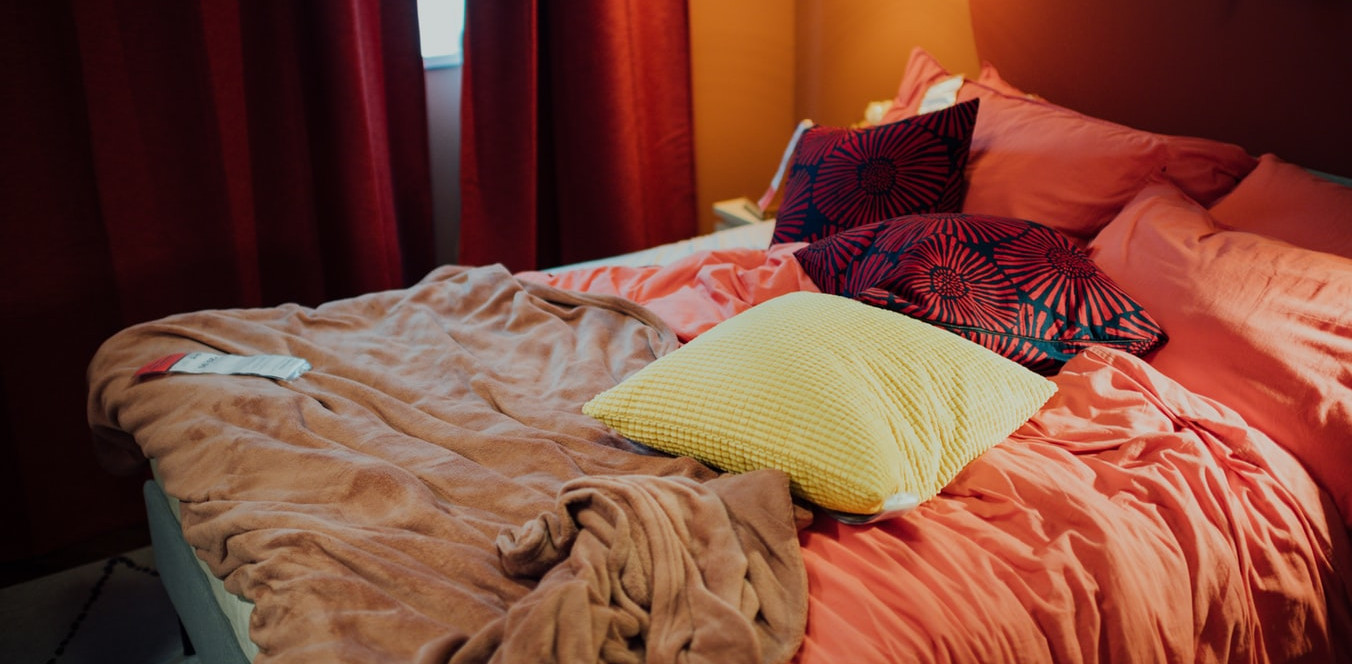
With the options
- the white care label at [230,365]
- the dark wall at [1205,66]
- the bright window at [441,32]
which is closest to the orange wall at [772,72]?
the dark wall at [1205,66]

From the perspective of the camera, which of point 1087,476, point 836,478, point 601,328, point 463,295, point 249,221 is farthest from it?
point 249,221

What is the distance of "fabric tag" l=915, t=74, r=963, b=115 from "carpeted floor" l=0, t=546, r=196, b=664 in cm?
206

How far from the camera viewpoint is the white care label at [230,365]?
1432mm

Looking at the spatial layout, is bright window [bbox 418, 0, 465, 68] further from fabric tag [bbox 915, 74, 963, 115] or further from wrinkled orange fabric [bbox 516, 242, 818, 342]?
fabric tag [bbox 915, 74, 963, 115]

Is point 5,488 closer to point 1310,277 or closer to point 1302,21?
point 1310,277

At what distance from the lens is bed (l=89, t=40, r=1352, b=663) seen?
890 millimetres

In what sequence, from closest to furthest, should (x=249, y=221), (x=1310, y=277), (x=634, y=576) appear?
(x=634, y=576) < (x=1310, y=277) < (x=249, y=221)

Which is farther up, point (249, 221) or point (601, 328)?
point (249, 221)

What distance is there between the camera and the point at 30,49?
6.42ft

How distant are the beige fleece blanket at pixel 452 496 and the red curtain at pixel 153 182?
2.13 feet

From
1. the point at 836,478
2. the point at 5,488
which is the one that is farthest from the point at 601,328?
the point at 5,488

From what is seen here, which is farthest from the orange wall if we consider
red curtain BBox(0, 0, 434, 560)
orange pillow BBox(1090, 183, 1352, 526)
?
orange pillow BBox(1090, 183, 1352, 526)

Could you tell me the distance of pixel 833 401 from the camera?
1.02m

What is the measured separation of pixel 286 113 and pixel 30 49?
538 mm
